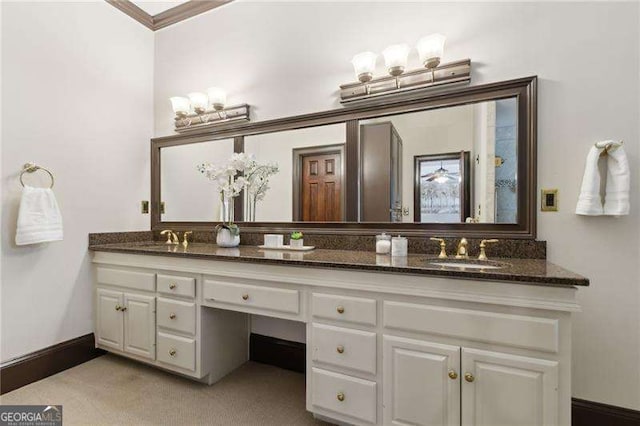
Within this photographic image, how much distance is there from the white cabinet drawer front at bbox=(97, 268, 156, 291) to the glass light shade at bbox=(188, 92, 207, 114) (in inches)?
52.9

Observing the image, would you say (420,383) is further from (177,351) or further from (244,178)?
(244,178)

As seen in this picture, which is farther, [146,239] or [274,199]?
[146,239]

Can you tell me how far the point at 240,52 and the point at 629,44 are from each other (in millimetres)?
2363

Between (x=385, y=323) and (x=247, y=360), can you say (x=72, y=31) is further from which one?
(x=385, y=323)

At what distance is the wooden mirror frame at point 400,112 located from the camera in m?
1.64

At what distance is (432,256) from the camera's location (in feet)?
5.85

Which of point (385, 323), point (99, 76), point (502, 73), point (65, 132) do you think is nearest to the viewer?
point (385, 323)

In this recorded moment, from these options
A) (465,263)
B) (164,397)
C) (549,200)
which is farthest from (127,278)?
(549,200)

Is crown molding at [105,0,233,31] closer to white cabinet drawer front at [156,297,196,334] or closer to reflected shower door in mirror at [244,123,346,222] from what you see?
reflected shower door in mirror at [244,123,346,222]

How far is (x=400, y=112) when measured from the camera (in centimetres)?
193

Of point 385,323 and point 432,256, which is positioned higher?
point 432,256

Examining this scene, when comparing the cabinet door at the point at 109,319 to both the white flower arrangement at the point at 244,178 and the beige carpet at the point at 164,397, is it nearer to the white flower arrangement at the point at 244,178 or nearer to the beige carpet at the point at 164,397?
the beige carpet at the point at 164,397

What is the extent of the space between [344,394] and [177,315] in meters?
1.13

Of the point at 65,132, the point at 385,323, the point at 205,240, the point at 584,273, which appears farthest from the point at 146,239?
the point at 584,273
